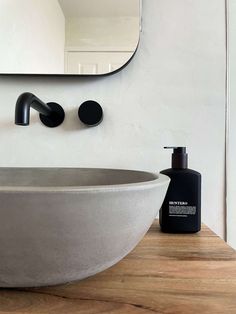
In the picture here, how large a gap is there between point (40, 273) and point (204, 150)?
0.53 meters

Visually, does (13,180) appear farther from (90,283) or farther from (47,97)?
(90,283)

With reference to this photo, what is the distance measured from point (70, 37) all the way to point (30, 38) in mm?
104

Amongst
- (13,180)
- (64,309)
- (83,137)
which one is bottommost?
(64,309)

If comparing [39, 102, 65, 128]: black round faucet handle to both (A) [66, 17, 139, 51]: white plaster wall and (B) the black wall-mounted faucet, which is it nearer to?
(B) the black wall-mounted faucet

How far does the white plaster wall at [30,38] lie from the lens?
2.37 feet

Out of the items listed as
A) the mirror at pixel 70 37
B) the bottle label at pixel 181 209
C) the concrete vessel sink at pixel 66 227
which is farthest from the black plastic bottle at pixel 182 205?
the mirror at pixel 70 37

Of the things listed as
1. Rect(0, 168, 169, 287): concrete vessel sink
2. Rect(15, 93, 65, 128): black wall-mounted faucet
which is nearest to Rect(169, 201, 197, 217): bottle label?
Rect(0, 168, 169, 287): concrete vessel sink

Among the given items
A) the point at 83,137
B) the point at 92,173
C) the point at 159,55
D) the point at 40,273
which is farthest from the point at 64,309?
the point at 159,55

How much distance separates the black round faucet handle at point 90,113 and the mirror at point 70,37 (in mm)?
82

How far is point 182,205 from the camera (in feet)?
1.84

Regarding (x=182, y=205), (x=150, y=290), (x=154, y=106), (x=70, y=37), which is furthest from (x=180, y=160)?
(x=70, y=37)

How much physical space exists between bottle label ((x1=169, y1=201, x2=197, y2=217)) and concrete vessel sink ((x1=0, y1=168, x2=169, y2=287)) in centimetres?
22

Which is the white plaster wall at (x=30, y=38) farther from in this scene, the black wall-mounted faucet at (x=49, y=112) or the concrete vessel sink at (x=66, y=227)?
the concrete vessel sink at (x=66, y=227)

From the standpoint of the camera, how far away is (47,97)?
2.43ft
